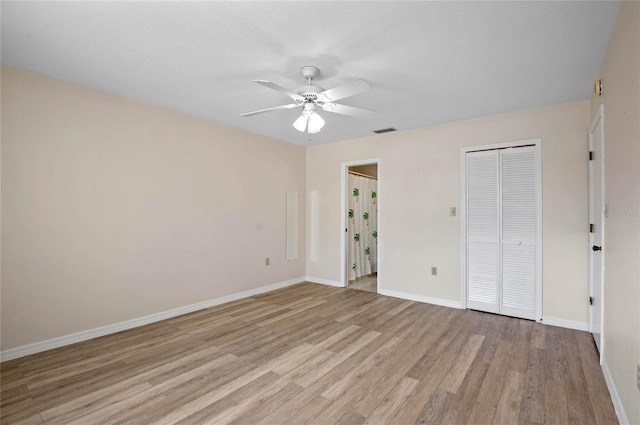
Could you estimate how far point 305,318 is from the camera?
3.65 m

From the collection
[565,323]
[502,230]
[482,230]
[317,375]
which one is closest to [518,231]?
[502,230]

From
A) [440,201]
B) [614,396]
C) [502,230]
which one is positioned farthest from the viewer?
[440,201]

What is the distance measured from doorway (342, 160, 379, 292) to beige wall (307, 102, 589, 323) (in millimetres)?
164

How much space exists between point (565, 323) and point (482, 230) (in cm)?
130

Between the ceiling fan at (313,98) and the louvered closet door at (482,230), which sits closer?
the ceiling fan at (313,98)

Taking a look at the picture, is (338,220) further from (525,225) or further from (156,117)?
(156,117)

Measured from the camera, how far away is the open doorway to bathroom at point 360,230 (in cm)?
542

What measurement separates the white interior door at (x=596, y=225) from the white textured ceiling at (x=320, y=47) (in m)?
0.52

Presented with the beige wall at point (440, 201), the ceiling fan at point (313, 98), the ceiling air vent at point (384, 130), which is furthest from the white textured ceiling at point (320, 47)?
the ceiling air vent at point (384, 130)

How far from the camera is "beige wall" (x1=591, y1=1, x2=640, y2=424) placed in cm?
161

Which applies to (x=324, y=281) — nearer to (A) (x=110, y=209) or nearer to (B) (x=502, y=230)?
(B) (x=502, y=230)

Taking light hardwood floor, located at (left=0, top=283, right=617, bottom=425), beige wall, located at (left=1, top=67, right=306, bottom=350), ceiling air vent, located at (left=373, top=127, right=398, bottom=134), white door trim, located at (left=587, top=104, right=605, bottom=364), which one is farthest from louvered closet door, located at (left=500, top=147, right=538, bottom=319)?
beige wall, located at (left=1, top=67, right=306, bottom=350)

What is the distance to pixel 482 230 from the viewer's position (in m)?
3.93

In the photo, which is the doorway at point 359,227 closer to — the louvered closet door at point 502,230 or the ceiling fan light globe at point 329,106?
the louvered closet door at point 502,230
